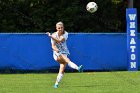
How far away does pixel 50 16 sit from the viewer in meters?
26.3

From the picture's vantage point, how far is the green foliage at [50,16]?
85.2 feet

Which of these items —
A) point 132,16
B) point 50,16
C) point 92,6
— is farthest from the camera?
point 50,16

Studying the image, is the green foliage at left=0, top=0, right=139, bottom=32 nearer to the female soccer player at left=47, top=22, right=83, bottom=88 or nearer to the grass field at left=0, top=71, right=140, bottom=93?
the grass field at left=0, top=71, right=140, bottom=93

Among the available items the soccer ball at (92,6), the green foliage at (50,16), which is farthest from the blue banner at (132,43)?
the green foliage at (50,16)

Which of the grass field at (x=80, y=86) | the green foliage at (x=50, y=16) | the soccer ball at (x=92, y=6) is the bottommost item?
the grass field at (x=80, y=86)

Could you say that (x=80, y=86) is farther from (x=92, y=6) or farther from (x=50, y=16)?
(x=50, y=16)

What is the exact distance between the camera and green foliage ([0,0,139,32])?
26.0 metres

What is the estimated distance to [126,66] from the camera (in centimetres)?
2188

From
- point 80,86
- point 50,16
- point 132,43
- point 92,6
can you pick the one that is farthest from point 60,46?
point 50,16

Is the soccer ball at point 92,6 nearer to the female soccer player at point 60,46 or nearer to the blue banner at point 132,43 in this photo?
the blue banner at point 132,43

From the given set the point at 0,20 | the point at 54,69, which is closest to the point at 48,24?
the point at 0,20

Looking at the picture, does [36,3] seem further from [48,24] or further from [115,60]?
[115,60]

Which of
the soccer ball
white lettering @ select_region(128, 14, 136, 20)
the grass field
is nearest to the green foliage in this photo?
white lettering @ select_region(128, 14, 136, 20)

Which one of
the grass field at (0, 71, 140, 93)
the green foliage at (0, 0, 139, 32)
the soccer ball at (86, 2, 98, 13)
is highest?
the soccer ball at (86, 2, 98, 13)
